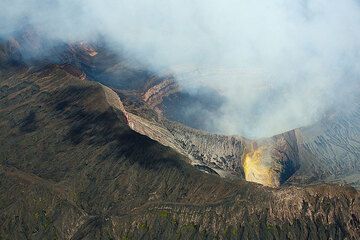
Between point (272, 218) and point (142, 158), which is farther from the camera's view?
point (142, 158)

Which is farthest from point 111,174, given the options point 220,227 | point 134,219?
point 220,227

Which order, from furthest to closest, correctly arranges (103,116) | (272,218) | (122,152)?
(103,116), (122,152), (272,218)

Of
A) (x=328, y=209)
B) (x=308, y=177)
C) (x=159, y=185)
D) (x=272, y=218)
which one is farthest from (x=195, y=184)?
(x=308, y=177)

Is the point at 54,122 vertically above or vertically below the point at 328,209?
below

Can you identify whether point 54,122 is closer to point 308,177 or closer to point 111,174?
point 111,174

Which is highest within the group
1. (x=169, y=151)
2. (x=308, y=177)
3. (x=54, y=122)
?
(x=169, y=151)

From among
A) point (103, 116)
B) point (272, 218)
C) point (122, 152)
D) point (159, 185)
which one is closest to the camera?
point (272, 218)
